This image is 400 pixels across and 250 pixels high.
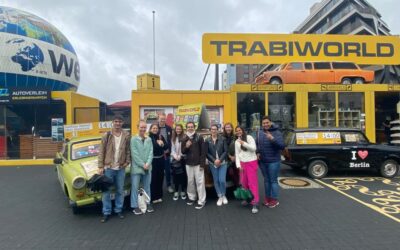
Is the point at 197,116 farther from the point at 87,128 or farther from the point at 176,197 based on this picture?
the point at 87,128

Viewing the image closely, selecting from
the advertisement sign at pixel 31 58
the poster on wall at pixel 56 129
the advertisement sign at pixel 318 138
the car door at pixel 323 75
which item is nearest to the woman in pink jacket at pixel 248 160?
the advertisement sign at pixel 318 138

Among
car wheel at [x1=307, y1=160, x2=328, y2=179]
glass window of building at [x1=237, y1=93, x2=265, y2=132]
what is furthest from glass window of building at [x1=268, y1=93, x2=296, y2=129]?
car wheel at [x1=307, y1=160, x2=328, y2=179]

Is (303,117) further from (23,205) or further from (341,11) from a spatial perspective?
(341,11)

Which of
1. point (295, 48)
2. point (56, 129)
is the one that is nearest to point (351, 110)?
point (295, 48)

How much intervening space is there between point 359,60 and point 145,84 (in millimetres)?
10429

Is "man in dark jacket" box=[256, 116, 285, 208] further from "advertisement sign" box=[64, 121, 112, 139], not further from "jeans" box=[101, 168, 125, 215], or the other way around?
"advertisement sign" box=[64, 121, 112, 139]

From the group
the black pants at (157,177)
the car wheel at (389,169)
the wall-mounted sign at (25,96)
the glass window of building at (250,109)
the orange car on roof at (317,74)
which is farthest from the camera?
the orange car on roof at (317,74)

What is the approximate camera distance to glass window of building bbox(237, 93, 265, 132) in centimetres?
1341

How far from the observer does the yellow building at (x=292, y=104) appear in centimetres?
1324

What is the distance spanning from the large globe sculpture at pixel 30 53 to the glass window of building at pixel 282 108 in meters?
12.7

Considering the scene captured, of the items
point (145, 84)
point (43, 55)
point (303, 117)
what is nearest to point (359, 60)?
point (303, 117)

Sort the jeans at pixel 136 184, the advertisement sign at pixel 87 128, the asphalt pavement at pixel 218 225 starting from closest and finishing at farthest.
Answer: the asphalt pavement at pixel 218 225 < the jeans at pixel 136 184 < the advertisement sign at pixel 87 128

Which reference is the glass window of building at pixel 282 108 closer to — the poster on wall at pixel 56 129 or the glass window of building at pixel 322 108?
the glass window of building at pixel 322 108

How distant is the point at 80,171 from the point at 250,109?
9.10 metres
